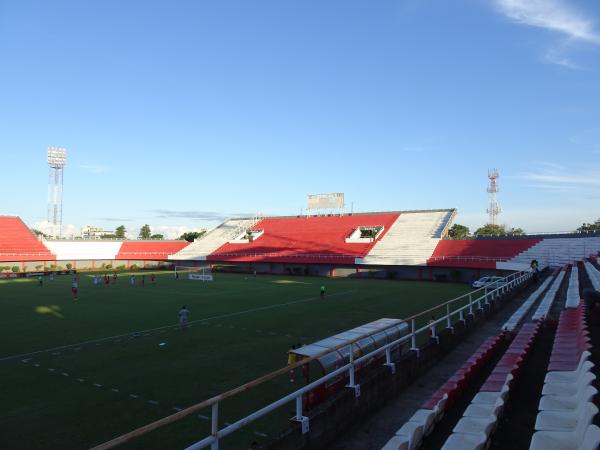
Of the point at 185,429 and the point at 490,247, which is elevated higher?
the point at 490,247

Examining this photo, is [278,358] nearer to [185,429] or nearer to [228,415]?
[228,415]

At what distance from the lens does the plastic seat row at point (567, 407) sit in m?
5.02

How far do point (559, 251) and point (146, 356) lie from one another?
160ft

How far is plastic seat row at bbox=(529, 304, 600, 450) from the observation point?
16.5 ft

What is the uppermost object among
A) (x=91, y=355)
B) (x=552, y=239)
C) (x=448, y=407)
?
(x=552, y=239)

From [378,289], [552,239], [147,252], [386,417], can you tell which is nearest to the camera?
[386,417]

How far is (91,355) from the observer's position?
1634 centimetres

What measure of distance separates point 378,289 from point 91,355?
2864cm

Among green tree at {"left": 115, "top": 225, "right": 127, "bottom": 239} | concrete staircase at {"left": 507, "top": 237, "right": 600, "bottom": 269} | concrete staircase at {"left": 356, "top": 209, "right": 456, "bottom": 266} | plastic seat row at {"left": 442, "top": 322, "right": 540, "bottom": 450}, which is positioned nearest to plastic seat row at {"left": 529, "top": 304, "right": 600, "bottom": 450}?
plastic seat row at {"left": 442, "top": 322, "right": 540, "bottom": 450}

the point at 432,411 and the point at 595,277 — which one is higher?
the point at 595,277

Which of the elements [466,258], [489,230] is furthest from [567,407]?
[489,230]

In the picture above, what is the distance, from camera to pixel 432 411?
22.4 feet

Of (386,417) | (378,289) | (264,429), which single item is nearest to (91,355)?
(264,429)

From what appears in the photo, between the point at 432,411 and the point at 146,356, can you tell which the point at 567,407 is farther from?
the point at 146,356
